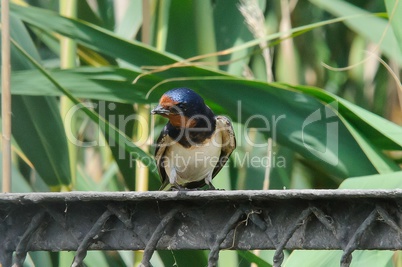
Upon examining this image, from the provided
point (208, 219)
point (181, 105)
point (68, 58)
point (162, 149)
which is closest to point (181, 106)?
point (181, 105)

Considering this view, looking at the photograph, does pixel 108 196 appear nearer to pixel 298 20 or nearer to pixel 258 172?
pixel 258 172

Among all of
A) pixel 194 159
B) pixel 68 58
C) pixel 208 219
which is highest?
pixel 68 58

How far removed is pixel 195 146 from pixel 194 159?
0.10 feet

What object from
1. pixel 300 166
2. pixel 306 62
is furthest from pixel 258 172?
pixel 306 62

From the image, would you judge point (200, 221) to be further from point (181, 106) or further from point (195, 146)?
point (195, 146)

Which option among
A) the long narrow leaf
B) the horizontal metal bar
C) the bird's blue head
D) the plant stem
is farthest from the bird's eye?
the horizontal metal bar

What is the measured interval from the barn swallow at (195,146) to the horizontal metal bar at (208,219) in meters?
0.73

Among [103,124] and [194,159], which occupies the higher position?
[103,124]

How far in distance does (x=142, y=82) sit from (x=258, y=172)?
0.40 metres

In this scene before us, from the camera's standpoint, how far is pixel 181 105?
149 centimetres

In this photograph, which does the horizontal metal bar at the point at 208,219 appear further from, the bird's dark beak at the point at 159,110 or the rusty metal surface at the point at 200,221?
the bird's dark beak at the point at 159,110

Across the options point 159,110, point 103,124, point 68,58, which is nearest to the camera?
point 103,124

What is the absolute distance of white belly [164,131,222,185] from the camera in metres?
1.62

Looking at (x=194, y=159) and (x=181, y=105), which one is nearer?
(x=181, y=105)
